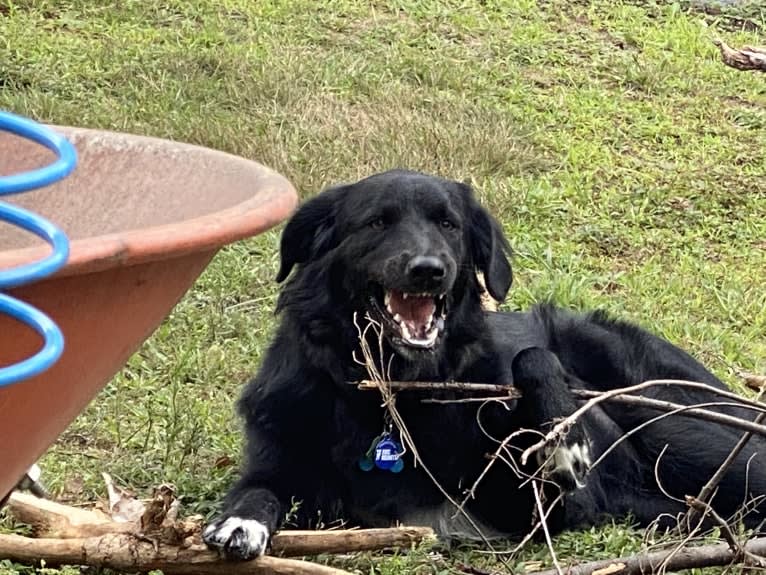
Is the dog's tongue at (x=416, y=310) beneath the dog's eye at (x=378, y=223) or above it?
beneath

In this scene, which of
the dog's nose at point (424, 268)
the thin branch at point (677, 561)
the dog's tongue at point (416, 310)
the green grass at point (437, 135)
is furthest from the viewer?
the green grass at point (437, 135)

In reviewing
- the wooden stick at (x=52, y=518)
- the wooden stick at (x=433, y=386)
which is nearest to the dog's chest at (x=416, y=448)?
the wooden stick at (x=433, y=386)

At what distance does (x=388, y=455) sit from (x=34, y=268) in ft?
9.39

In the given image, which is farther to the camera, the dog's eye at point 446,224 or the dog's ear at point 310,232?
the dog's ear at point 310,232

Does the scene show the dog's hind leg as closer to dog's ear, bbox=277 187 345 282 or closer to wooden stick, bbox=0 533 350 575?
dog's ear, bbox=277 187 345 282

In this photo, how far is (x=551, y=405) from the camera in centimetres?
411

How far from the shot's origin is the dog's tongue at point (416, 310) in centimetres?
405

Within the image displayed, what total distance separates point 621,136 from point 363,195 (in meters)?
5.08

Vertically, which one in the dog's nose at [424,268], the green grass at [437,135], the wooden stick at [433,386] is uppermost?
the dog's nose at [424,268]

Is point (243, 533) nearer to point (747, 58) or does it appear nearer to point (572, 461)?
point (572, 461)

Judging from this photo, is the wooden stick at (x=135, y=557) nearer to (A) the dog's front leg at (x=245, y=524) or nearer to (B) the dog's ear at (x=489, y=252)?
(A) the dog's front leg at (x=245, y=524)

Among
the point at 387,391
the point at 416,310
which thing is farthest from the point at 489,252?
the point at 387,391

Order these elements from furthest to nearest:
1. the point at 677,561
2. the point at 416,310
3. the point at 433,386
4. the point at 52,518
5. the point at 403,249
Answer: the point at 416,310 < the point at 403,249 < the point at 433,386 < the point at 52,518 < the point at 677,561

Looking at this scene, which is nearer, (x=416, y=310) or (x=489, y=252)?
(x=416, y=310)
